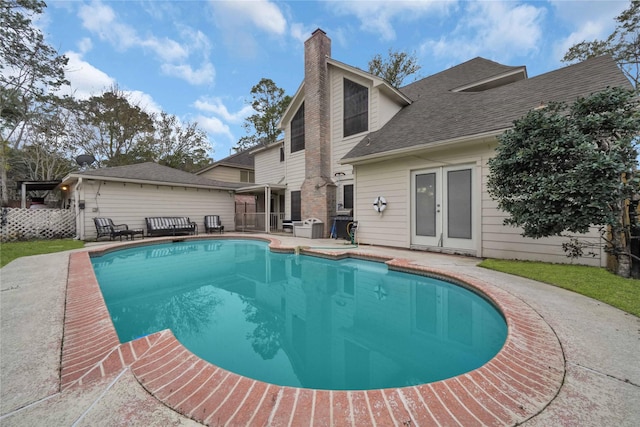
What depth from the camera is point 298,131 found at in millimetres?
12266

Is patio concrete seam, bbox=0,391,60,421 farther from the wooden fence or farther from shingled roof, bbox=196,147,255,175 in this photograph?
shingled roof, bbox=196,147,255,175

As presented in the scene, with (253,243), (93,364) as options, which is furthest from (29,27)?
(93,364)

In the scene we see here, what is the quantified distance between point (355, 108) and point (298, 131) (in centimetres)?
321

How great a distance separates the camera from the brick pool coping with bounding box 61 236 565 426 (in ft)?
4.64

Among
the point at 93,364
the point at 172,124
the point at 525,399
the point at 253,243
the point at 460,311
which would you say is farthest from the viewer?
the point at 172,124

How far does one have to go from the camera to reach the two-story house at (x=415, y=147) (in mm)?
5801

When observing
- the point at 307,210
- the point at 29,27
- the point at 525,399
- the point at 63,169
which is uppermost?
the point at 29,27

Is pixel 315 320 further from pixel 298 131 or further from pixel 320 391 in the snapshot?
pixel 298 131

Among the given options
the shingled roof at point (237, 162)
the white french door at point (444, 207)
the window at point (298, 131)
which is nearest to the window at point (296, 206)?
the window at point (298, 131)

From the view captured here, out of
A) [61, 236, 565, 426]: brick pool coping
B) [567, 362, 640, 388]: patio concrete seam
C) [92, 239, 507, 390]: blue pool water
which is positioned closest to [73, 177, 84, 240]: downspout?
[92, 239, 507, 390]: blue pool water

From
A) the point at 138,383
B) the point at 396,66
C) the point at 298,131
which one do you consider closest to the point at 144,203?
the point at 298,131

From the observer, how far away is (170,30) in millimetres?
11602

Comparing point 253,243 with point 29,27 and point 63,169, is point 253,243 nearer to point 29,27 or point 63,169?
point 29,27

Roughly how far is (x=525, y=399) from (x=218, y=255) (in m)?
7.62
